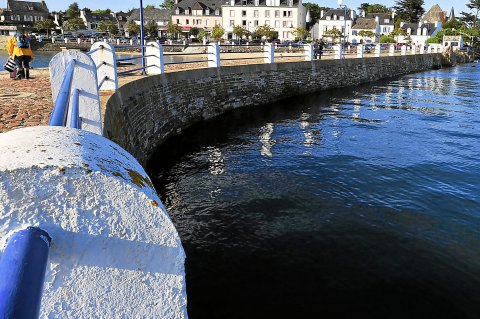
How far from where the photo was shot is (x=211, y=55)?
1748cm

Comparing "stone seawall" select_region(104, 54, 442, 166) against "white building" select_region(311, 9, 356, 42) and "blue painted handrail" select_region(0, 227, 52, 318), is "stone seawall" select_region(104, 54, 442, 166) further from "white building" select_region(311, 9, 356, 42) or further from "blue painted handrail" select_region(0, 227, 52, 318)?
"white building" select_region(311, 9, 356, 42)

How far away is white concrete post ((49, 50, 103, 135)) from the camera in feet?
11.1

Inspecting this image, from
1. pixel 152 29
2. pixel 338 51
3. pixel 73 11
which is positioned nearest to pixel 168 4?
pixel 73 11

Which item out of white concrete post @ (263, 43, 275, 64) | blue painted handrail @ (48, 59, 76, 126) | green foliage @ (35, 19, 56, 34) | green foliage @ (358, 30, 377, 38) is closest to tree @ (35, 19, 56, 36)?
green foliage @ (35, 19, 56, 34)

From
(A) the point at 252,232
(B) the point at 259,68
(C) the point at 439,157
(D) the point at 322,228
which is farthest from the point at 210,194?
(B) the point at 259,68

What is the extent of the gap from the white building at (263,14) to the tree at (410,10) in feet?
116

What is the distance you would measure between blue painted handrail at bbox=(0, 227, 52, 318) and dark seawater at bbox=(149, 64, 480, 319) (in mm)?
4668

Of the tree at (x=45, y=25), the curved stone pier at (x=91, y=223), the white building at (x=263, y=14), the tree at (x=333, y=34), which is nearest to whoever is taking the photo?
the curved stone pier at (x=91, y=223)

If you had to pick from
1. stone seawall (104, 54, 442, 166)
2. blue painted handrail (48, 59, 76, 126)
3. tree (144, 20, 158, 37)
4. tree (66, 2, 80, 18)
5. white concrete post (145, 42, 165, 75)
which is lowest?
stone seawall (104, 54, 442, 166)

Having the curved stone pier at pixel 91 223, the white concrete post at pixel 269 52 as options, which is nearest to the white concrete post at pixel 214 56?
the white concrete post at pixel 269 52

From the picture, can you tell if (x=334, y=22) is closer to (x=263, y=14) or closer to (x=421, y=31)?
(x=263, y=14)

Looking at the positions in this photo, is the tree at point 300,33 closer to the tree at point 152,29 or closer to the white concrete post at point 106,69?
the tree at point 152,29

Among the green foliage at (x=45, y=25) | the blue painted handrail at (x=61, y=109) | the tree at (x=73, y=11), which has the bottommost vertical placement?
the blue painted handrail at (x=61, y=109)

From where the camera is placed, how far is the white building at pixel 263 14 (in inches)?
3492
